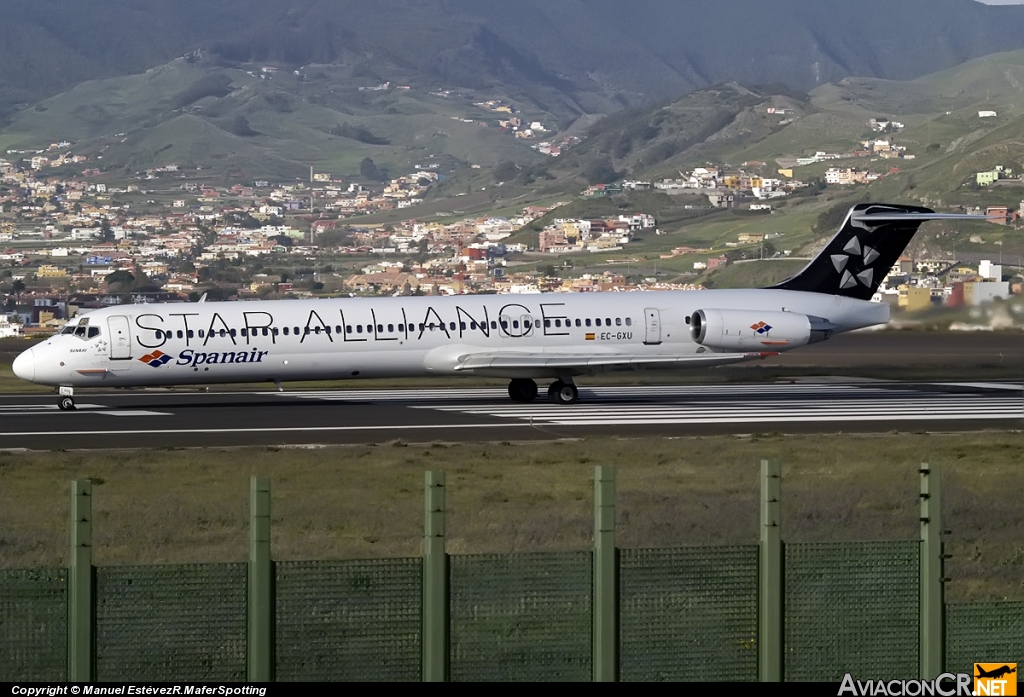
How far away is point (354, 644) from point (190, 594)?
43.8 inches

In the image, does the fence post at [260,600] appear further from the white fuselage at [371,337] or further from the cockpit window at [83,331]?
the cockpit window at [83,331]

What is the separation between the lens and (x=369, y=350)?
3588 centimetres

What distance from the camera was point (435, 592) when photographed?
9.78m

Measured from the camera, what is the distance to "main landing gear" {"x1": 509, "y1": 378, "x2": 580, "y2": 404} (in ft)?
122

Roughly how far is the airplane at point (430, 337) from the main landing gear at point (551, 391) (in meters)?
0.03

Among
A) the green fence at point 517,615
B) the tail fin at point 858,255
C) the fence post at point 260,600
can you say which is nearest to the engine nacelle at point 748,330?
the tail fin at point 858,255

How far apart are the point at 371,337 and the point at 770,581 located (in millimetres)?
26295

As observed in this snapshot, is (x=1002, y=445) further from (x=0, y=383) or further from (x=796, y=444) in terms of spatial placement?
(x=0, y=383)

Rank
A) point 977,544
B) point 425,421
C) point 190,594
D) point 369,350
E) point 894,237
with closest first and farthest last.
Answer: point 190,594, point 977,544, point 425,421, point 369,350, point 894,237

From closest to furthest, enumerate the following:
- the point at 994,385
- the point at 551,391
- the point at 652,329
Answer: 1. the point at 652,329
2. the point at 551,391
3. the point at 994,385

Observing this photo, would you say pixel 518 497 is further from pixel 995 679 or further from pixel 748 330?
pixel 748 330

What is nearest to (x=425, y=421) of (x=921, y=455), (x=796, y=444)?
(x=796, y=444)

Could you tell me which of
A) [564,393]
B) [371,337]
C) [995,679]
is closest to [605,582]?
[995,679]

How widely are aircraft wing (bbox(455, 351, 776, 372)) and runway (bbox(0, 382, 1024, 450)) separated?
103cm
